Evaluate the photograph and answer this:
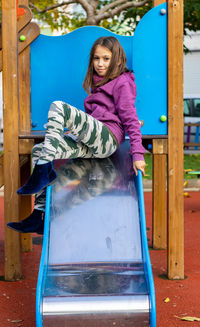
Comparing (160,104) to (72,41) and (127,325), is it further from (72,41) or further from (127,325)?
(127,325)

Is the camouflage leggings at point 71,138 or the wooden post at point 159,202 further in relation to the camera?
the wooden post at point 159,202

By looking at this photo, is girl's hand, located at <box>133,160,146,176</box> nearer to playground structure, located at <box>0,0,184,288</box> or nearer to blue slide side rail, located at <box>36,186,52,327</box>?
playground structure, located at <box>0,0,184,288</box>

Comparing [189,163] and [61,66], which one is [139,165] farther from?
[189,163]

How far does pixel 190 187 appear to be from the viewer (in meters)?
10.1

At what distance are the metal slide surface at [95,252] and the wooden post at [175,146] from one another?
1.67 feet

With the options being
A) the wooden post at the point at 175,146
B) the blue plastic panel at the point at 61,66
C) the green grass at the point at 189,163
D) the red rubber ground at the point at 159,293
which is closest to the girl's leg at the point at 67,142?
the wooden post at the point at 175,146

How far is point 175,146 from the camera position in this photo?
442cm

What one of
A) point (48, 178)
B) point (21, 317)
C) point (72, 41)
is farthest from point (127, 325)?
point (72, 41)

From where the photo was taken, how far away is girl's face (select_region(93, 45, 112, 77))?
14.1 feet

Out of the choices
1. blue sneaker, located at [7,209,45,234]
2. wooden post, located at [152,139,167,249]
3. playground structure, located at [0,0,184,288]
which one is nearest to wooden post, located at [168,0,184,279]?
playground structure, located at [0,0,184,288]

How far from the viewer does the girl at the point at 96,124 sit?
3641 millimetres

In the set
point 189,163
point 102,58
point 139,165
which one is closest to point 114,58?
point 102,58

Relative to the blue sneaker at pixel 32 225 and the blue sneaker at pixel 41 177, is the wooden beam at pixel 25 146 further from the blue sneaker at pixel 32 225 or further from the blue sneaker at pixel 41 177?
the blue sneaker at pixel 41 177

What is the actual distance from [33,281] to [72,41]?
2.45 m
